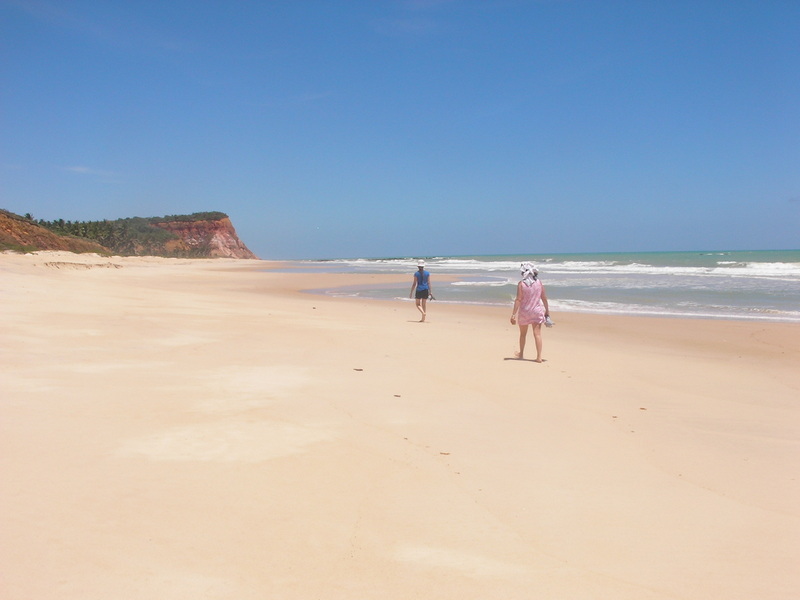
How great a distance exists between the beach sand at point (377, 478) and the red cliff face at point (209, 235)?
91849 mm

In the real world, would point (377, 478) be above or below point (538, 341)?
below

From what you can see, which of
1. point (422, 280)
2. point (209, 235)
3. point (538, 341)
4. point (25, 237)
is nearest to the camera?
point (538, 341)

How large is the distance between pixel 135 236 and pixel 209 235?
802 inches

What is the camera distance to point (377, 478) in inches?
157

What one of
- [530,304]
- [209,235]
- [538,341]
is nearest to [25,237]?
[530,304]

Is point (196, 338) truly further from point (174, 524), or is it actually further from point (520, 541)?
point (520, 541)

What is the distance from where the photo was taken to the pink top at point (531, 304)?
9.66 m

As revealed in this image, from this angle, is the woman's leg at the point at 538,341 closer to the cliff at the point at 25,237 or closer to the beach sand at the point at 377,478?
the beach sand at the point at 377,478

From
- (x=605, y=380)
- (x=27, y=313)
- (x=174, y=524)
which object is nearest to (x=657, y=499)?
(x=174, y=524)

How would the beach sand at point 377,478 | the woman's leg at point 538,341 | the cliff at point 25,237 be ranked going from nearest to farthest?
the beach sand at point 377,478 < the woman's leg at point 538,341 < the cliff at point 25,237

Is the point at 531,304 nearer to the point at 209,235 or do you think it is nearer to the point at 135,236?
the point at 135,236

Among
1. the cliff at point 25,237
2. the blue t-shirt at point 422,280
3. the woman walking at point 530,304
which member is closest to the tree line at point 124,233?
the cliff at point 25,237

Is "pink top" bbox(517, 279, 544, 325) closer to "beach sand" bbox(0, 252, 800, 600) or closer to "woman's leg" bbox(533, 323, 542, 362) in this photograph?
"woman's leg" bbox(533, 323, 542, 362)

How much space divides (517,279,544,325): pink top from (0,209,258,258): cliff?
36.7 m
